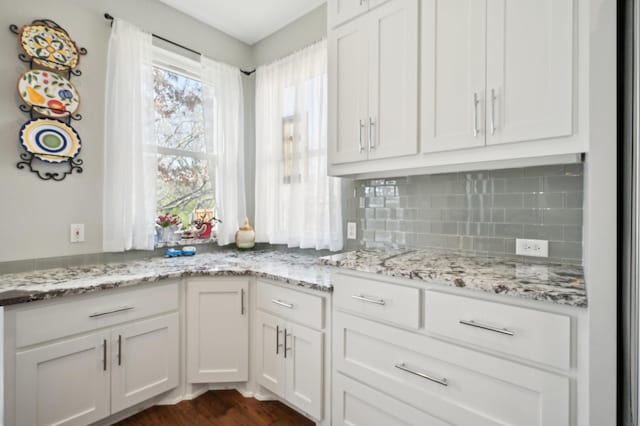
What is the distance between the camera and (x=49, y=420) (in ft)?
4.99

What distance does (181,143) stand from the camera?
2643mm

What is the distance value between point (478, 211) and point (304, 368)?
1.30 metres

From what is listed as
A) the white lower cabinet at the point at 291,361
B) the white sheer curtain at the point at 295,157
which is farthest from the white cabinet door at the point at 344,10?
the white lower cabinet at the point at 291,361

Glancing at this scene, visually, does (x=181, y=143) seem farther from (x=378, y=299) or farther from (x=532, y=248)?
(x=532, y=248)

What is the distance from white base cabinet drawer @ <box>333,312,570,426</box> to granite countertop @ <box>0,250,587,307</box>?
0.25 metres

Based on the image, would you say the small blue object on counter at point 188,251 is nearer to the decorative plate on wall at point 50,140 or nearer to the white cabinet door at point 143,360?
the white cabinet door at point 143,360

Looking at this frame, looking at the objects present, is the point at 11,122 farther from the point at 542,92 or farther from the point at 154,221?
the point at 542,92

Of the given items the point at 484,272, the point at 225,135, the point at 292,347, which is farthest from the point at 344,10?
the point at 292,347

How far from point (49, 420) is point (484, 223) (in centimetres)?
241

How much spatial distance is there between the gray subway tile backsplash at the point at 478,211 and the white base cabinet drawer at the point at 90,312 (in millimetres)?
1317

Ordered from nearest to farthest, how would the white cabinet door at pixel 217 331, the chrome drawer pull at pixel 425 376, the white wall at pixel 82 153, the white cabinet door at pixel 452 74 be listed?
the chrome drawer pull at pixel 425 376 < the white cabinet door at pixel 452 74 < the white wall at pixel 82 153 < the white cabinet door at pixel 217 331

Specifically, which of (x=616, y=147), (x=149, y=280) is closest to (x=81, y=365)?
(x=149, y=280)

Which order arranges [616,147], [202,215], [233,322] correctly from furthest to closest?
[202,215]
[233,322]
[616,147]

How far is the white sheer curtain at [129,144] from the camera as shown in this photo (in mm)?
2158
